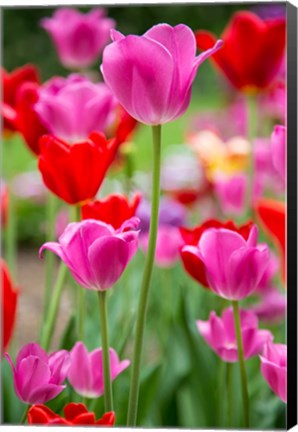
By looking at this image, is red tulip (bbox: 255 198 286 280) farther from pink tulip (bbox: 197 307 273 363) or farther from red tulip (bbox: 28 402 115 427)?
red tulip (bbox: 28 402 115 427)

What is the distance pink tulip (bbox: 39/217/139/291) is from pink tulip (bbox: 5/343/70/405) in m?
0.07

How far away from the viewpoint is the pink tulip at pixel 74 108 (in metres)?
0.73

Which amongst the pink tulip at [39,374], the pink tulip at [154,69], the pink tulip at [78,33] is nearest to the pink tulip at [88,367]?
the pink tulip at [39,374]

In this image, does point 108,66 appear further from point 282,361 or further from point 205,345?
point 205,345

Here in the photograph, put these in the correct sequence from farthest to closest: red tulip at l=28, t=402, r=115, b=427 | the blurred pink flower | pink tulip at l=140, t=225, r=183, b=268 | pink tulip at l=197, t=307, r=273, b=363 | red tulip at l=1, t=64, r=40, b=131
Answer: pink tulip at l=140, t=225, r=183, b=268 < the blurred pink flower < red tulip at l=1, t=64, r=40, b=131 < pink tulip at l=197, t=307, r=273, b=363 < red tulip at l=28, t=402, r=115, b=427

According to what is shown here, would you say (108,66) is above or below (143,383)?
above

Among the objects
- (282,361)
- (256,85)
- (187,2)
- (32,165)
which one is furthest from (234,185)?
(32,165)

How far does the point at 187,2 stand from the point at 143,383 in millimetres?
326

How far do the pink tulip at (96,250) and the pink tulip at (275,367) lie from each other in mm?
127

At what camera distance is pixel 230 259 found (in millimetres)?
605

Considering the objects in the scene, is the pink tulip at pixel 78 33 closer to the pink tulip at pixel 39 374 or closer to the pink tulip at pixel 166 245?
the pink tulip at pixel 166 245

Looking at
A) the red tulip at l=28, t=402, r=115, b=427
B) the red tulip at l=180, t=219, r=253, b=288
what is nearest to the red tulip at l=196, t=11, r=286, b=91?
the red tulip at l=180, t=219, r=253, b=288

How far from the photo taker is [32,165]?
272 cm

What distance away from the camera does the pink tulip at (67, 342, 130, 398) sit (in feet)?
2.14
